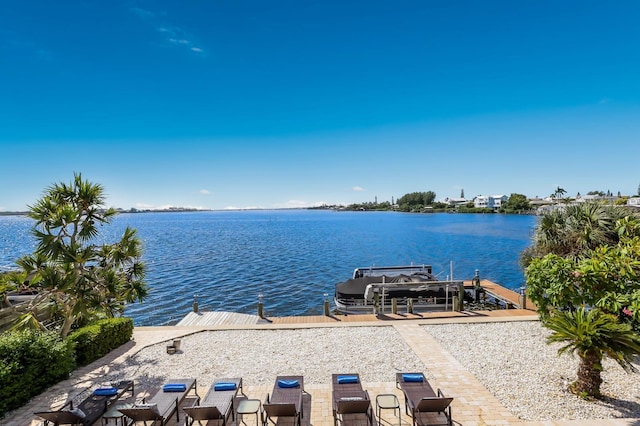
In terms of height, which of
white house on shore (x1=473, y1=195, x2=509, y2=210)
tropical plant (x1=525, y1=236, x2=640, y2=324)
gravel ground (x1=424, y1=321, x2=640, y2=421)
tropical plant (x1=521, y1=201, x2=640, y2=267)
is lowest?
gravel ground (x1=424, y1=321, x2=640, y2=421)

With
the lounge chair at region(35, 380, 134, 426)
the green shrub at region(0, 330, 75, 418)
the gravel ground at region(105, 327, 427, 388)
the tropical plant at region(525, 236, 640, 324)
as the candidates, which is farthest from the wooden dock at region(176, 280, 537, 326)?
the lounge chair at region(35, 380, 134, 426)

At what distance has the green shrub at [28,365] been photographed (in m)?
7.77

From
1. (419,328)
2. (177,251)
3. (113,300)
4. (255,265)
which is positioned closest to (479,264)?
(255,265)

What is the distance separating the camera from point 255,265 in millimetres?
40781

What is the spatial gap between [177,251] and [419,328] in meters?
49.6

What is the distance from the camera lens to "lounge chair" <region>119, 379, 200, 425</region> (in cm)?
652

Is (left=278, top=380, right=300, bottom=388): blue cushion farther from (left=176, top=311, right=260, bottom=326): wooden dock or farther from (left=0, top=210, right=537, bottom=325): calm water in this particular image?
(left=0, top=210, right=537, bottom=325): calm water

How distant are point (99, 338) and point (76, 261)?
301 cm

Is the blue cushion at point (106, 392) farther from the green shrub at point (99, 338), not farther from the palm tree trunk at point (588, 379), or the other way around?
the palm tree trunk at point (588, 379)

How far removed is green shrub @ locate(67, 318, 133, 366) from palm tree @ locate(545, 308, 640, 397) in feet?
43.9

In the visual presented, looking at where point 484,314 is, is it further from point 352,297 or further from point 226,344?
point 226,344

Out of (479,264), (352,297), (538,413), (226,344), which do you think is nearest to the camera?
(538,413)

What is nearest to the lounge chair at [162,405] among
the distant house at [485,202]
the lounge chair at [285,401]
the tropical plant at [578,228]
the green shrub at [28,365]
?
the lounge chair at [285,401]

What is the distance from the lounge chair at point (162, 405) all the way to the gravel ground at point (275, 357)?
5.30ft
